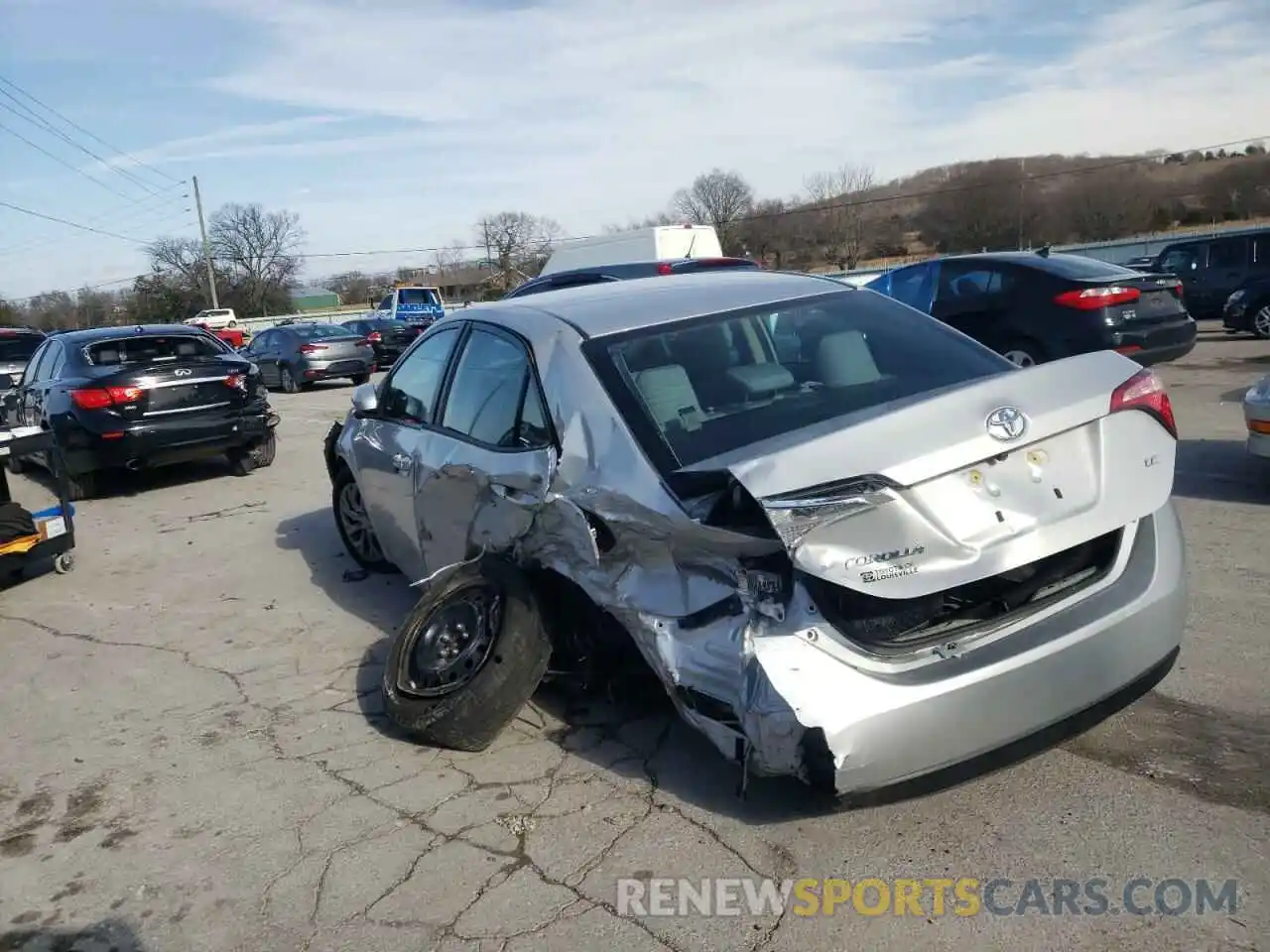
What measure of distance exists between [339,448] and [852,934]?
462cm

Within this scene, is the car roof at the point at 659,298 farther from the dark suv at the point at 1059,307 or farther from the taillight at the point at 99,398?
the taillight at the point at 99,398

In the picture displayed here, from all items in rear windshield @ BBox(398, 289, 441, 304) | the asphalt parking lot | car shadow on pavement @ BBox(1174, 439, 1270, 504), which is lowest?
the asphalt parking lot

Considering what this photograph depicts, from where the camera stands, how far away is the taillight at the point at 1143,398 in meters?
3.04

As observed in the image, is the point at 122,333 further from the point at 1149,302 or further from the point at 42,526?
the point at 1149,302

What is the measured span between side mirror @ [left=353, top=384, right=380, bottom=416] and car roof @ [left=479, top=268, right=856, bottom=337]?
1166 millimetres

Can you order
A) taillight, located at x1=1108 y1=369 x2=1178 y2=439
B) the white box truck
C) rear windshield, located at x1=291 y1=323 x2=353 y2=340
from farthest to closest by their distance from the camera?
rear windshield, located at x1=291 y1=323 x2=353 y2=340
the white box truck
taillight, located at x1=1108 y1=369 x2=1178 y2=439

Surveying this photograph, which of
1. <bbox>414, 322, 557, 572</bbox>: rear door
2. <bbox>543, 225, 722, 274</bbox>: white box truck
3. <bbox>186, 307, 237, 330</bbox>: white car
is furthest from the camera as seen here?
<bbox>186, 307, 237, 330</bbox>: white car

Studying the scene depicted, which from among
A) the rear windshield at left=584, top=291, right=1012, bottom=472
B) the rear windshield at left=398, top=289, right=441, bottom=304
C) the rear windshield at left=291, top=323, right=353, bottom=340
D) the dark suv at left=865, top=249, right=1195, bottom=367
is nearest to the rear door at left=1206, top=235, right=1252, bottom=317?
the dark suv at left=865, top=249, right=1195, bottom=367

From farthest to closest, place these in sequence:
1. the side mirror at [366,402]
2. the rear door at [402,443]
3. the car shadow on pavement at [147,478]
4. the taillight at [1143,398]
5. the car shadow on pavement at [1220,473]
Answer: the car shadow on pavement at [147,478]
the car shadow on pavement at [1220,473]
the side mirror at [366,402]
the rear door at [402,443]
the taillight at [1143,398]

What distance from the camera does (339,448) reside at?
6340 mm

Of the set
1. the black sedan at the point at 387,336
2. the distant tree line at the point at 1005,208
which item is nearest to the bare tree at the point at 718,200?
the distant tree line at the point at 1005,208

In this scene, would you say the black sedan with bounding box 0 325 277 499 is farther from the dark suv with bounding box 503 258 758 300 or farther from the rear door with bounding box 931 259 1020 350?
the rear door with bounding box 931 259 1020 350

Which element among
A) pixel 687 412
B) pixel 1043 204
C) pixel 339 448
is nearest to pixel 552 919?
pixel 687 412

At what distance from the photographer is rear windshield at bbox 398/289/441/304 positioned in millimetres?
30731
